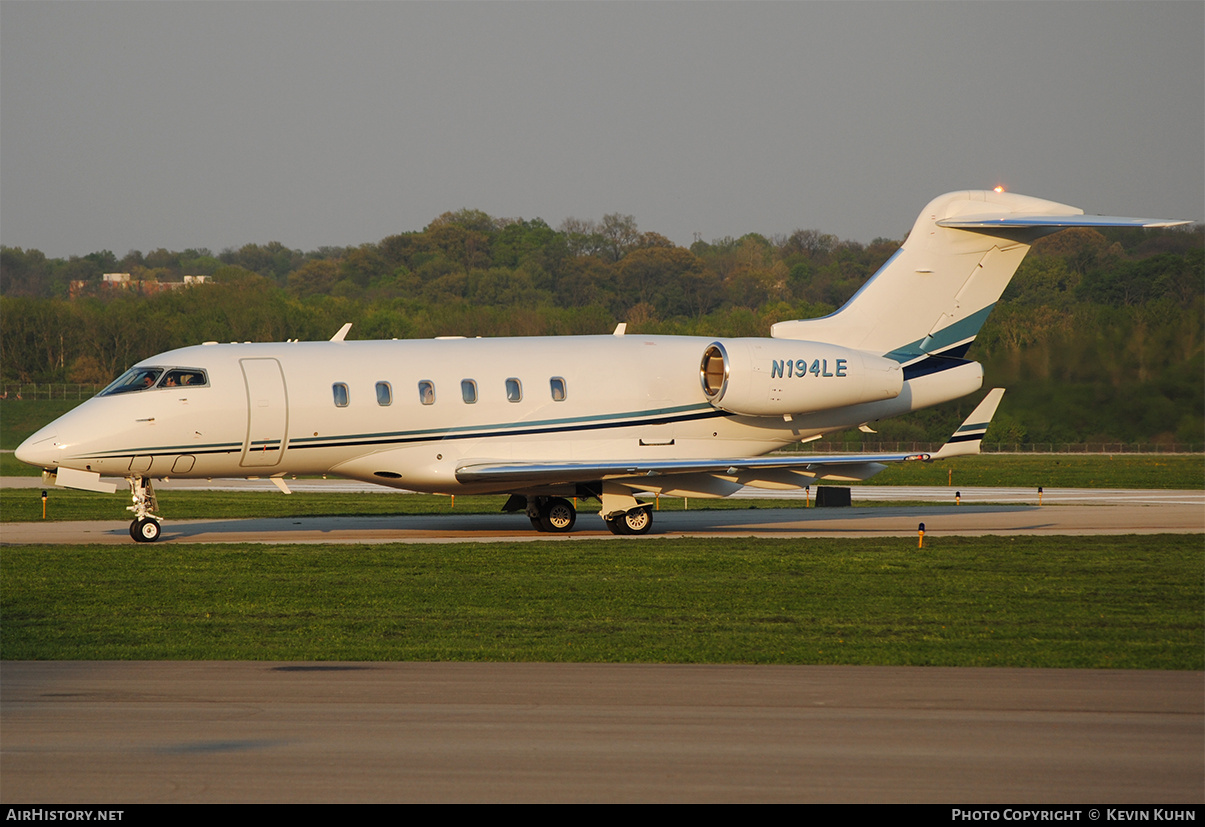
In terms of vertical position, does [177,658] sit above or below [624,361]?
below

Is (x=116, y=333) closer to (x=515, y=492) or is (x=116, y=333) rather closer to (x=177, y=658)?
(x=515, y=492)

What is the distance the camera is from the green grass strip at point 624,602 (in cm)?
1230

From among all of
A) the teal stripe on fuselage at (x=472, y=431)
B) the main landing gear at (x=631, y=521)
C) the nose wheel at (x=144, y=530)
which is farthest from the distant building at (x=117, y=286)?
the main landing gear at (x=631, y=521)

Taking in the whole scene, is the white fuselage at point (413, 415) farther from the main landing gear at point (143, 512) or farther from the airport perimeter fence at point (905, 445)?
the airport perimeter fence at point (905, 445)

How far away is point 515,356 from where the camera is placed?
24688 mm

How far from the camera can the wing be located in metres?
22.9

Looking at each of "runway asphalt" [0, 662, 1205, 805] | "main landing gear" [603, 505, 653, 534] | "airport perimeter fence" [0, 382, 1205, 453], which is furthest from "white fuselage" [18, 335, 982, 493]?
"airport perimeter fence" [0, 382, 1205, 453]

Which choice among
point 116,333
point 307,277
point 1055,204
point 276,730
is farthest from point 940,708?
point 307,277

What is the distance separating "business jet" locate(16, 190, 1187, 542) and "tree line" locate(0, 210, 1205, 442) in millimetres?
9946

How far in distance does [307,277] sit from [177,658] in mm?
111455

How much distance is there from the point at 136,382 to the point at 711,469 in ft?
35.4

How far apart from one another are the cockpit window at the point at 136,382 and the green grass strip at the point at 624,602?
2.93 meters

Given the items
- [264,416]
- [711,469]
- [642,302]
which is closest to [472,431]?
[264,416]

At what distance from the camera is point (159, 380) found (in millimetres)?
22406
